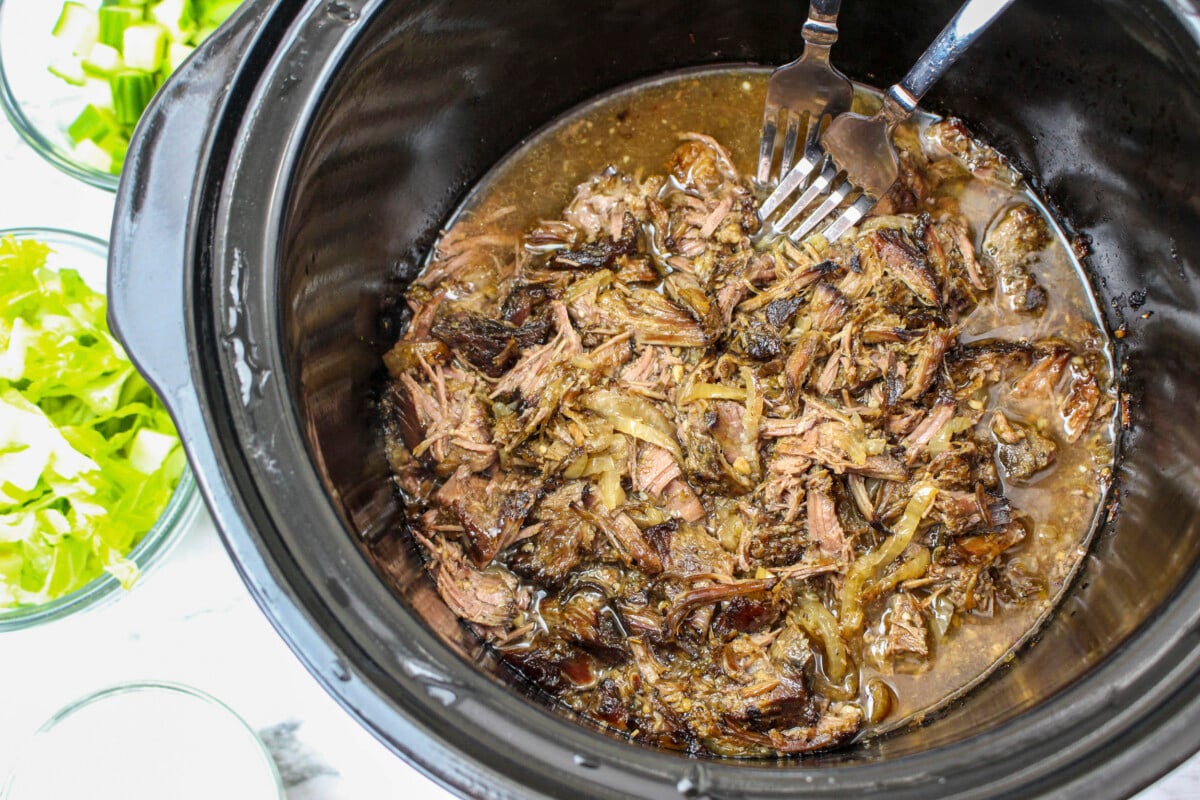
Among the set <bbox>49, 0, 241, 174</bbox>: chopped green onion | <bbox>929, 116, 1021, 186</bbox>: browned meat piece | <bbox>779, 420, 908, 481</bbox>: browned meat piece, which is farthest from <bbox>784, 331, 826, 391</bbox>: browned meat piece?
<bbox>49, 0, 241, 174</bbox>: chopped green onion

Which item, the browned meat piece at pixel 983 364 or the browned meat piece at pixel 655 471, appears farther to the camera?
the browned meat piece at pixel 983 364

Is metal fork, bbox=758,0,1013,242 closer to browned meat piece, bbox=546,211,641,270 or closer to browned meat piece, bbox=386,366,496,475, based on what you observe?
browned meat piece, bbox=546,211,641,270

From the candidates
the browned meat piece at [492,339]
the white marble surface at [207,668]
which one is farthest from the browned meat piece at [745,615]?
the white marble surface at [207,668]

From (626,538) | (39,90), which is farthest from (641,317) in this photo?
(39,90)

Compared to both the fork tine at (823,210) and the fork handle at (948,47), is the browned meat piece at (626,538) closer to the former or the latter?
the fork tine at (823,210)

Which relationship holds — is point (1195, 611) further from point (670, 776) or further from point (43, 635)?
point (43, 635)

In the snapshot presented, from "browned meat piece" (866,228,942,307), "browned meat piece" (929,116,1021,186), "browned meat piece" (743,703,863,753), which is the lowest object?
"browned meat piece" (743,703,863,753)
